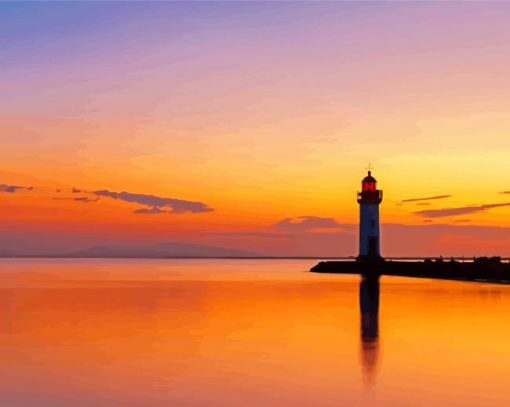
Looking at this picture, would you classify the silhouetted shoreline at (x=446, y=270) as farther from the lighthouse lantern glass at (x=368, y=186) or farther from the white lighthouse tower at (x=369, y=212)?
the lighthouse lantern glass at (x=368, y=186)

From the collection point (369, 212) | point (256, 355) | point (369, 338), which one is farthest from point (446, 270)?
point (256, 355)

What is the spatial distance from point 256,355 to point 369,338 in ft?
20.9

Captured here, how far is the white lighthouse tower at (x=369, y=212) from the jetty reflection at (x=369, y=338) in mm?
22878

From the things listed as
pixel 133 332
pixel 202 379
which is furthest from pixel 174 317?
pixel 202 379

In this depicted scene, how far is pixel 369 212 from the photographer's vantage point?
232ft

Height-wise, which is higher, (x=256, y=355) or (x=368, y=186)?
(x=368, y=186)

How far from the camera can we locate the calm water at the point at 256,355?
53.3ft

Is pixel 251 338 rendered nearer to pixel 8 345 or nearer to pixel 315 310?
pixel 8 345

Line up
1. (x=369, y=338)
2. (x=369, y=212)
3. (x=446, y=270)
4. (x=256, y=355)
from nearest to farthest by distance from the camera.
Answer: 1. (x=256, y=355)
2. (x=369, y=338)
3. (x=369, y=212)
4. (x=446, y=270)

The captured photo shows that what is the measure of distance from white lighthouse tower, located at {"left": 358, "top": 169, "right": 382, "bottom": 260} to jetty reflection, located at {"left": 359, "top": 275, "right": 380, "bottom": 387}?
22878 mm

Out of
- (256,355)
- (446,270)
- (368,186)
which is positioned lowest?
(256,355)

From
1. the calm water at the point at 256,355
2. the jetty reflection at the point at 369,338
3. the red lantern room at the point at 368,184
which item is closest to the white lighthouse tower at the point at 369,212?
the red lantern room at the point at 368,184

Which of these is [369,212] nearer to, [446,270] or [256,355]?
[446,270]

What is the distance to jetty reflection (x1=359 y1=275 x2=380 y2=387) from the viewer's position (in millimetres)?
19250
